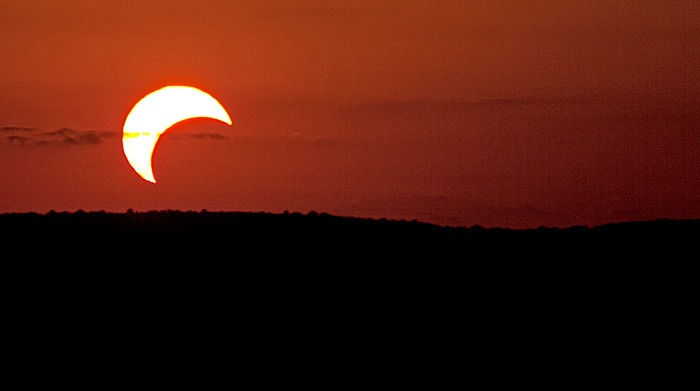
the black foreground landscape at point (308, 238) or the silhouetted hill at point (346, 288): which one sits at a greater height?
the black foreground landscape at point (308, 238)

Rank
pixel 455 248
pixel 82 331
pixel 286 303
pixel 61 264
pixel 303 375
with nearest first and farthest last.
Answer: pixel 303 375 → pixel 82 331 → pixel 286 303 → pixel 61 264 → pixel 455 248

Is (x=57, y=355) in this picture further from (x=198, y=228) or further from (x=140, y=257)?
(x=198, y=228)

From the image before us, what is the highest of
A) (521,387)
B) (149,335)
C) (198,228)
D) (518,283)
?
(198,228)

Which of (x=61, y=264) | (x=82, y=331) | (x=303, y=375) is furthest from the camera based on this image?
(x=61, y=264)

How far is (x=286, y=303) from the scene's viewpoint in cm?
1129

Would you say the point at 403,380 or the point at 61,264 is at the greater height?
the point at 61,264

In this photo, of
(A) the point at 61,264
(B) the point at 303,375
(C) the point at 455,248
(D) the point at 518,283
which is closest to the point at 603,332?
(D) the point at 518,283

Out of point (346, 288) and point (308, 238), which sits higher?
point (308, 238)

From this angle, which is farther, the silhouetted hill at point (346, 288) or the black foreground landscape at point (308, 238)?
the black foreground landscape at point (308, 238)

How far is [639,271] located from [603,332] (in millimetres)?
2163

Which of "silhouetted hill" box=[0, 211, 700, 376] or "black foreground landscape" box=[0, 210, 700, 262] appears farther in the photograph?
"black foreground landscape" box=[0, 210, 700, 262]

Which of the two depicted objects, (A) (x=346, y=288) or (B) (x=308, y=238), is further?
(B) (x=308, y=238)

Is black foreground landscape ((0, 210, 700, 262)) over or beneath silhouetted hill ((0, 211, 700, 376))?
over

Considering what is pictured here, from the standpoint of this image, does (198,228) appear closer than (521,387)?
No
